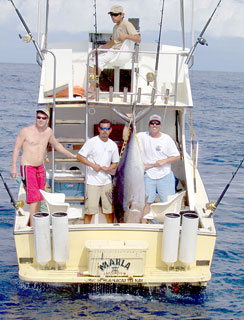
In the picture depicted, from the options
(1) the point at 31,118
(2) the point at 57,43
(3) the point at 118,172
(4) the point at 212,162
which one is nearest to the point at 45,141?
(3) the point at 118,172

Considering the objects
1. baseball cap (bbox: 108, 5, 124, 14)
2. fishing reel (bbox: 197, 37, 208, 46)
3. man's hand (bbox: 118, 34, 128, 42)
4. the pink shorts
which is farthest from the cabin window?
the pink shorts

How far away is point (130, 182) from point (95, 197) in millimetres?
692

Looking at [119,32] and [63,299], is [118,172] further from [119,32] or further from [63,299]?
[119,32]

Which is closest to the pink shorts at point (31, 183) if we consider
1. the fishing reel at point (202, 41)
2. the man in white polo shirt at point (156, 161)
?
the man in white polo shirt at point (156, 161)

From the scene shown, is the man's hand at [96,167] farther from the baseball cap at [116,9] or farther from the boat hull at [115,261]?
the baseball cap at [116,9]

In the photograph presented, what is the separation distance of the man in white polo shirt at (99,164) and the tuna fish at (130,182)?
0.36 meters

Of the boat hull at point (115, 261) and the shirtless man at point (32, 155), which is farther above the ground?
the shirtless man at point (32, 155)

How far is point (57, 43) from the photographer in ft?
27.0


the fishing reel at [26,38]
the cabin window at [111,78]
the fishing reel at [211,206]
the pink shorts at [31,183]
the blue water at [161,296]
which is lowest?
the blue water at [161,296]

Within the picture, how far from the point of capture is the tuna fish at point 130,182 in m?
5.48

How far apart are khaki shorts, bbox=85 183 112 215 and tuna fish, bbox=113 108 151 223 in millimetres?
402

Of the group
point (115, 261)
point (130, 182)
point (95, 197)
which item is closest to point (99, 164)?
point (95, 197)

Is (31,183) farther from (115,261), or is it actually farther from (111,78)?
(111,78)

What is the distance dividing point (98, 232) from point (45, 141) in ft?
4.58
